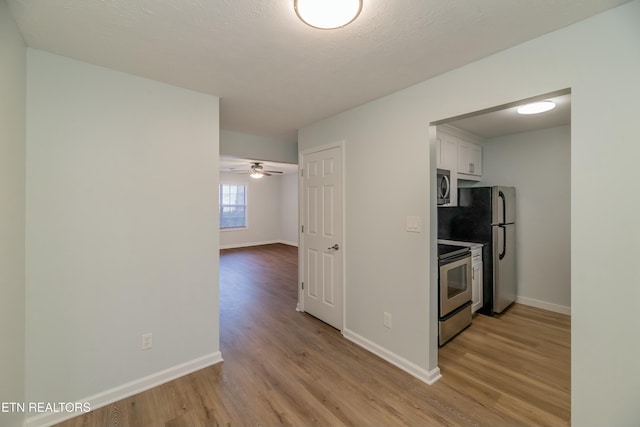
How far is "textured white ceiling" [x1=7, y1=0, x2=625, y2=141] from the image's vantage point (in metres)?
1.30

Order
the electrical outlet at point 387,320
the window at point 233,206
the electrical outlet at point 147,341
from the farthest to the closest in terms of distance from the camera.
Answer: the window at point 233,206 → the electrical outlet at point 387,320 → the electrical outlet at point 147,341

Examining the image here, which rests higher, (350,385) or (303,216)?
(303,216)

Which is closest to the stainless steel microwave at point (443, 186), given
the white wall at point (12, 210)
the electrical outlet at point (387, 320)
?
the electrical outlet at point (387, 320)

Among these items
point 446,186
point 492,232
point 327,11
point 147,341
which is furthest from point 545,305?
point 147,341

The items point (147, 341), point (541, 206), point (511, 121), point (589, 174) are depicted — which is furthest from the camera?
point (541, 206)

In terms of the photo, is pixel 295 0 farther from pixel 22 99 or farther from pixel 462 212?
pixel 462 212

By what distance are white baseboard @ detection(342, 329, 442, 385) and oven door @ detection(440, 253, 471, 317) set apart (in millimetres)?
628

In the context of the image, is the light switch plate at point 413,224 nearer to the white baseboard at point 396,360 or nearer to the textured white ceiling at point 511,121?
the white baseboard at point 396,360

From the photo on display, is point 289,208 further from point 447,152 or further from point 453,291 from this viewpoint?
point 453,291

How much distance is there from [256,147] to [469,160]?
10.0 feet

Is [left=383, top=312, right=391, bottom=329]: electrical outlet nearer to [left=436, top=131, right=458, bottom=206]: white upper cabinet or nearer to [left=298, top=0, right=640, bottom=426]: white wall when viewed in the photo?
[left=298, top=0, right=640, bottom=426]: white wall

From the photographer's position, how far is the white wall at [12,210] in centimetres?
130

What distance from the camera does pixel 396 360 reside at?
2.36 metres

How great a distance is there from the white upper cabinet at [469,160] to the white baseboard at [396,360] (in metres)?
2.47
